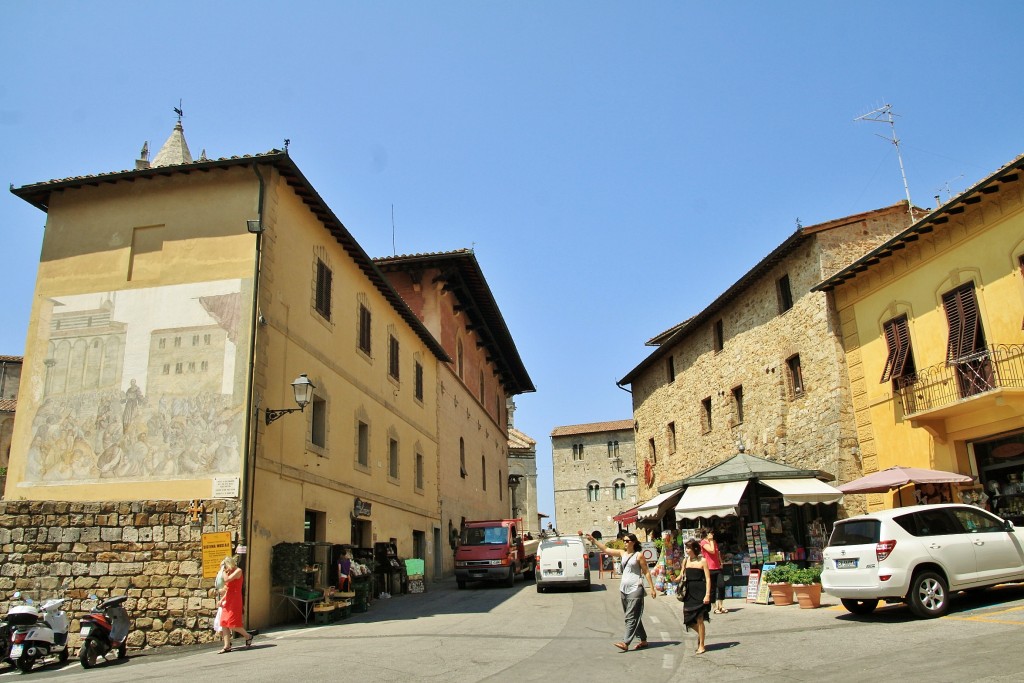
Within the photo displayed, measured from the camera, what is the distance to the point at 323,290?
18.3m

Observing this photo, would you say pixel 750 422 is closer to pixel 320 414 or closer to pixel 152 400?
pixel 320 414

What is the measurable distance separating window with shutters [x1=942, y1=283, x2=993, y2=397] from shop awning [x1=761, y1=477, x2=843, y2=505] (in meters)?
3.40

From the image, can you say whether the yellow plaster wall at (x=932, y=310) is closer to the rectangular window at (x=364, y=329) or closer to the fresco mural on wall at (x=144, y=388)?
the rectangular window at (x=364, y=329)

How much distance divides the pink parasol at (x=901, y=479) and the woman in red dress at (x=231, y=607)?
12.1 meters

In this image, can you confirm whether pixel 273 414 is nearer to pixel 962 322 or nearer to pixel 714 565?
pixel 714 565

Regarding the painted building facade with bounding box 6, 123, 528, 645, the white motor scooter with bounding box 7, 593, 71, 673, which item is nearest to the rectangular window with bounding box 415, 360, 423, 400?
the painted building facade with bounding box 6, 123, 528, 645

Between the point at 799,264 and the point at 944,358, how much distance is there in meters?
6.46

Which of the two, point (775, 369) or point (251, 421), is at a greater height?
point (775, 369)

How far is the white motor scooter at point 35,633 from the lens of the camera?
35.9 ft

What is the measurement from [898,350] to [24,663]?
18.2 meters

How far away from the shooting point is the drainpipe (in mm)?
13352

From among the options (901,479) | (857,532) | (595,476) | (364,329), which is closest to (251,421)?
(364,329)

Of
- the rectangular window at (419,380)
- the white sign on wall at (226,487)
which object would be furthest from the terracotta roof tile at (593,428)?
the white sign on wall at (226,487)

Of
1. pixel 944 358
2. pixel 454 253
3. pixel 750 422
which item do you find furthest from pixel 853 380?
pixel 454 253
